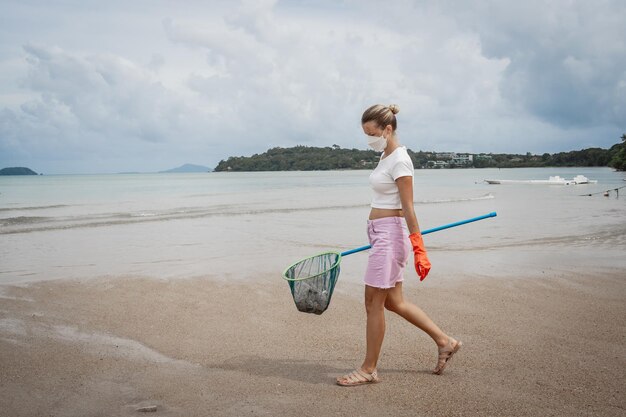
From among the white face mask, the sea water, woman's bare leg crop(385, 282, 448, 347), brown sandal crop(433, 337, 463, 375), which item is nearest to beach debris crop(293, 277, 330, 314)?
woman's bare leg crop(385, 282, 448, 347)

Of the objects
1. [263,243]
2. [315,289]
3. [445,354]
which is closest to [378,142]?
[315,289]

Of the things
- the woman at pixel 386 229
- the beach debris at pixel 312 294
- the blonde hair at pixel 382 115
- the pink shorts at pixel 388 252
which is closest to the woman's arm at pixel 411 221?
the woman at pixel 386 229

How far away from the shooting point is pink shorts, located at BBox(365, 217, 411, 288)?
402 cm

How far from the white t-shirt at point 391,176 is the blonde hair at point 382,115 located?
0.21 m

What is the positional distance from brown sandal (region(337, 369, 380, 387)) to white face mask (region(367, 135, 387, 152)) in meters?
1.78

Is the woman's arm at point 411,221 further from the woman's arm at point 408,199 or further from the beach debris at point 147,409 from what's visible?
the beach debris at point 147,409

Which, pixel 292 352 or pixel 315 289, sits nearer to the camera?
pixel 315 289

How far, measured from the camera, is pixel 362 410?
369cm

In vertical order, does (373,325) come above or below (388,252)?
below

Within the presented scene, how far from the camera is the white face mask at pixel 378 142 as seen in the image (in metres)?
4.02

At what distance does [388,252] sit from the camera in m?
4.02

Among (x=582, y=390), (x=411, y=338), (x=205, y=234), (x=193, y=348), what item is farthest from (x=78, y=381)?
(x=205, y=234)

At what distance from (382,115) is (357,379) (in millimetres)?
2073

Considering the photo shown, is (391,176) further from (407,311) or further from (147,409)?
(147,409)
